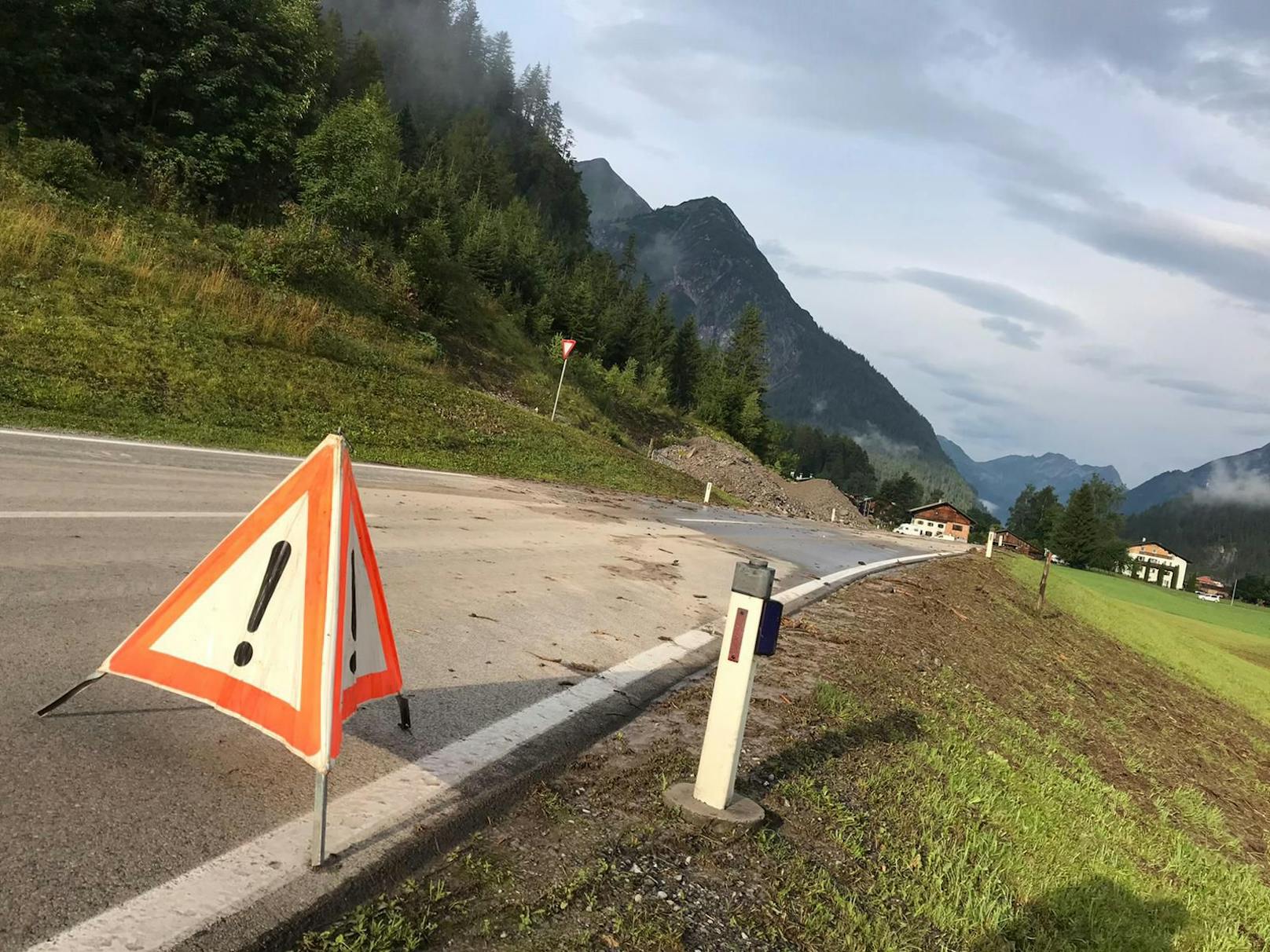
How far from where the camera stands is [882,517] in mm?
182375

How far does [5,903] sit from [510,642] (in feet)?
12.0

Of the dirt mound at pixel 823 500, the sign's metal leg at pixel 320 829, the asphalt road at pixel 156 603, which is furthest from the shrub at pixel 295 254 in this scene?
the dirt mound at pixel 823 500

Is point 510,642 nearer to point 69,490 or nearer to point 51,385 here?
point 69,490

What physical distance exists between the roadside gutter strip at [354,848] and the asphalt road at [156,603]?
91mm

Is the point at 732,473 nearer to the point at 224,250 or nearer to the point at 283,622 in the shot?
the point at 224,250

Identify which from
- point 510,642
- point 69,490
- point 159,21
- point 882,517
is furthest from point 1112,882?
point 882,517

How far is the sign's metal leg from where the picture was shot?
2.68 metres

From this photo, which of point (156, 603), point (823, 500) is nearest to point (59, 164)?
point (156, 603)

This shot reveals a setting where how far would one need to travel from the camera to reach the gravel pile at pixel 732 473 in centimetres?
4741

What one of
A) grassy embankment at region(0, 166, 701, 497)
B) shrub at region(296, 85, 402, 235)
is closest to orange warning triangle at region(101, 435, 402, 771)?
grassy embankment at region(0, 166, 701, 497)

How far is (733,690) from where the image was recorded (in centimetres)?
376

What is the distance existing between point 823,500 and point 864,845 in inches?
2520

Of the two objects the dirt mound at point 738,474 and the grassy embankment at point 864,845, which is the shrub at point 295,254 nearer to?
the grassy embankment at point 864,845

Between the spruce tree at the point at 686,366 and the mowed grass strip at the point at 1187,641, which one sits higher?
the spruce tree at the point at 686,366
